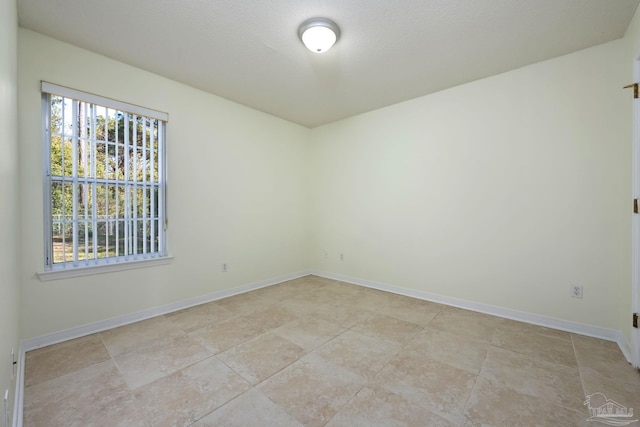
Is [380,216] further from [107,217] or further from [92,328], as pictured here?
[92,328]

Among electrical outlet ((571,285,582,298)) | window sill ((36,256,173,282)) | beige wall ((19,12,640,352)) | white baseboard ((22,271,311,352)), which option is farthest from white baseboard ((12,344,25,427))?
electrical outlet ((571,285,582,298))

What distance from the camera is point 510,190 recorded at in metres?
2.87

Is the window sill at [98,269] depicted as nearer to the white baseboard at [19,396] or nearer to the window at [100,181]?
the window at [100,181]

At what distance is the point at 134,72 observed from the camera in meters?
2.79

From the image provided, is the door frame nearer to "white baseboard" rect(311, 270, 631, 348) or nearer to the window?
"white baseboard" rect(311, 270, 631, 348)

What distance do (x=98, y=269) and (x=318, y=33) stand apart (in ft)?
9.77

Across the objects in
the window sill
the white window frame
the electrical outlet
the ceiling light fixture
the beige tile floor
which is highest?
the ceiling light fixture

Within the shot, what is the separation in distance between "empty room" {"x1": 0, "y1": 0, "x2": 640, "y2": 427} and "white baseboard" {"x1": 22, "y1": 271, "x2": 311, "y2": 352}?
0.02 m

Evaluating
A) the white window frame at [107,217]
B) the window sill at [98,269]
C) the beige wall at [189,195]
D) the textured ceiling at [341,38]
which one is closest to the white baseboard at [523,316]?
the beige wall at [189,195]

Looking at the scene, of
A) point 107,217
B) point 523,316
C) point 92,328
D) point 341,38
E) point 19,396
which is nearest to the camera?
point 19,396

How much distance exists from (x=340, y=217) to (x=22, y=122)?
370 centimetres

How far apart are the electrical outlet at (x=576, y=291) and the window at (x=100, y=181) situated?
14.3ft

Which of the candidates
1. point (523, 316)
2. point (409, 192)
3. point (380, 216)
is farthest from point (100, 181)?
point (523, 316)

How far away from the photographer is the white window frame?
2.32 meters
